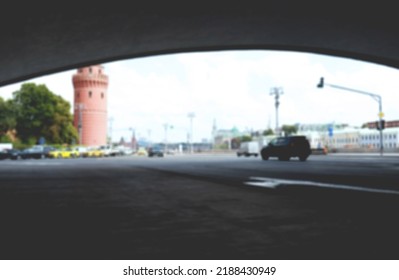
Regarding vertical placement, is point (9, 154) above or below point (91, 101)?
below

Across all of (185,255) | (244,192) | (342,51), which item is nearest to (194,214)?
(185,255)

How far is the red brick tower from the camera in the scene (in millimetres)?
87938

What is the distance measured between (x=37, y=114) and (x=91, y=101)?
860 inches

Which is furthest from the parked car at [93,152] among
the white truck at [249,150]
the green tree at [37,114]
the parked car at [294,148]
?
the parked car at [294,148]

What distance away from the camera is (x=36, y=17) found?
11.4m

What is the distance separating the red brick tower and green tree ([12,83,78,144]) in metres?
18.1

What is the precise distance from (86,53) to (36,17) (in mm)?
4852

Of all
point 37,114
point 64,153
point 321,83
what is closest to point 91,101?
→ point 37,114

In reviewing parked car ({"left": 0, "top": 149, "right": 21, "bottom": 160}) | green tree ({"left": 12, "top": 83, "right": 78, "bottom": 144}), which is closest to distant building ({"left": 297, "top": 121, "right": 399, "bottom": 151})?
green tree ({"left": 12, "top": 83, "right": 78, "bottom": 144})

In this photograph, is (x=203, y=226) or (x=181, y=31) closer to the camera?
(x=203, y=226)

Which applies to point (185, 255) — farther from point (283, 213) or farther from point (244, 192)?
point (244, 192)

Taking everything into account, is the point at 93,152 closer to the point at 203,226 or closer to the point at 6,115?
the point at 6,115

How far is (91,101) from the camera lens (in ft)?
290

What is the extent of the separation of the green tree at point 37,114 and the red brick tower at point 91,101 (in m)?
18.1
